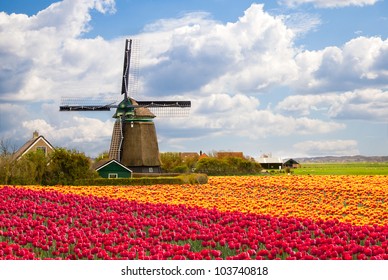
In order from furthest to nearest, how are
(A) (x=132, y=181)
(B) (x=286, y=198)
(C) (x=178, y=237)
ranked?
(A) (x=132, y=181), (B) (x=286, y=198), (C) (x=178, y=237)

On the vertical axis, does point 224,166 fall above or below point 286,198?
above

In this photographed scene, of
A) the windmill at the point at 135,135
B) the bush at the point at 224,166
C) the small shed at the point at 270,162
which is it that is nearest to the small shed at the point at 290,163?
the small shed at the point at 270,162

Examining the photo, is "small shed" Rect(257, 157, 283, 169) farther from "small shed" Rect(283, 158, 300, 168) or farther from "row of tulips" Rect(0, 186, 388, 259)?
"row of tulips" Rect(0, 186, 388, 259)

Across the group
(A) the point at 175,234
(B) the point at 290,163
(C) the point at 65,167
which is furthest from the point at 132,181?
(B) the point at 290,163

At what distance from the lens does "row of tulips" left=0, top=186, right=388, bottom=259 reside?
10.1 metres

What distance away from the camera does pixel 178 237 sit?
1180cm

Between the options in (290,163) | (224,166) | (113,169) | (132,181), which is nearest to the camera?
(132,181)

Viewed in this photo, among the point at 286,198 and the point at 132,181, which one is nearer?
the point at 286,198

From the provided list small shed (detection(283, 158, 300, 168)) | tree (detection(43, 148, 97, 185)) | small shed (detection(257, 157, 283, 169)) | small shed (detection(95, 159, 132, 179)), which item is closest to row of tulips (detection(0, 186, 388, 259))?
tree (detection(43, 148, 97, 185))

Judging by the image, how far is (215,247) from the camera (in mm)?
11391

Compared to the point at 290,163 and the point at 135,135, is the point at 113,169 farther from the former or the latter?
the point at 290,163

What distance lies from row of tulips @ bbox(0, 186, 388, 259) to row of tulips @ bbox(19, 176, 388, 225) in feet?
8.38

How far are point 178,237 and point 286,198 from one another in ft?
52.3

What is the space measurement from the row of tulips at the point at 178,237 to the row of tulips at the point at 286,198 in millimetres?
2554
